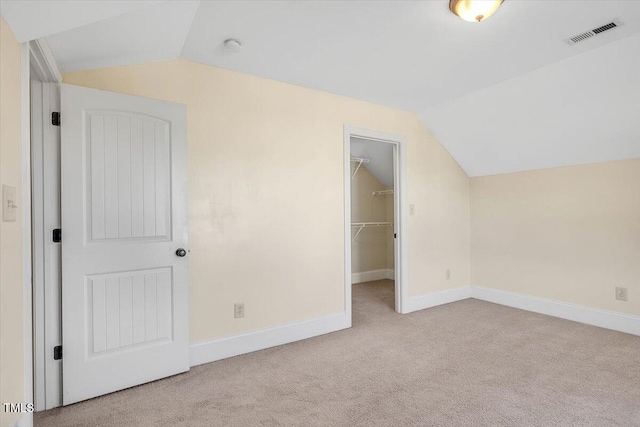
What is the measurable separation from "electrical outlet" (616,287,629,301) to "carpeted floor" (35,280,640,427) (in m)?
0.33

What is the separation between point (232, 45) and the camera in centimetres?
222

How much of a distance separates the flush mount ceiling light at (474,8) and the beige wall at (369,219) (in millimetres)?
3376

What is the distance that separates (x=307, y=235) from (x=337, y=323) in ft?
3.03

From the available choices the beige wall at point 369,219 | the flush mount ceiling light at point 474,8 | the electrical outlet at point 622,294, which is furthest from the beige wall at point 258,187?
the electrical outlet at point 622,294

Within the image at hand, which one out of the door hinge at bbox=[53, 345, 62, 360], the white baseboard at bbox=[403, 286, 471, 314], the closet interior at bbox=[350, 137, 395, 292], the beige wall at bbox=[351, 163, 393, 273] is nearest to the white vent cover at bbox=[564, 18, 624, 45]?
the white baseboard at bbox=[403, 286, 471, 314]

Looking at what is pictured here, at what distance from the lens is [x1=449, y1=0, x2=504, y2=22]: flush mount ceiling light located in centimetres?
177

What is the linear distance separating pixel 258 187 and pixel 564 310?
3410 mm

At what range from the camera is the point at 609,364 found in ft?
7.77

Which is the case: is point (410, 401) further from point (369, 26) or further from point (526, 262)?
point (526, 262)

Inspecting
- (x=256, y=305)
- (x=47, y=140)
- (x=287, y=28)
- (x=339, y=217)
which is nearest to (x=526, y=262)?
(x=339, y=217)

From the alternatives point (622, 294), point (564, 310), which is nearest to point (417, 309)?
point (564, 310)

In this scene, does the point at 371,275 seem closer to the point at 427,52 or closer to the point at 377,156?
the point at 377,156

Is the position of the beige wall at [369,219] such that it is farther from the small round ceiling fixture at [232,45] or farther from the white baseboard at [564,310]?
the small round ceiling fixture at [232,45]

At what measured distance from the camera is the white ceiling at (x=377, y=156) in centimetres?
475
